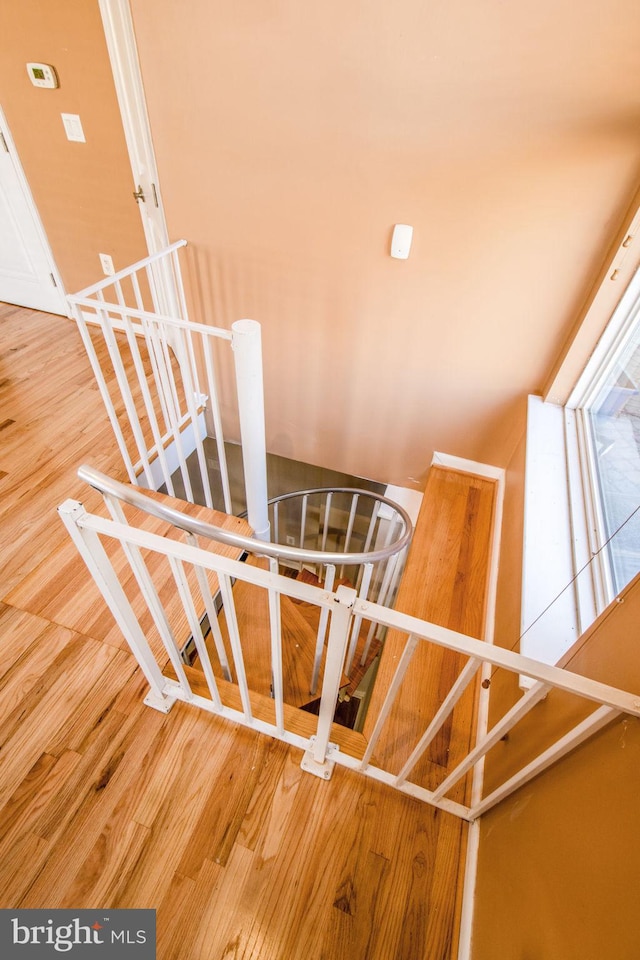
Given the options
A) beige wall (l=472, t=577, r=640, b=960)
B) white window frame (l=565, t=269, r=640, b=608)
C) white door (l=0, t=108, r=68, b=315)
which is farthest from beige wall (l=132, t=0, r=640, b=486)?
→ white door (l=0, t=108, r=68, b=315)

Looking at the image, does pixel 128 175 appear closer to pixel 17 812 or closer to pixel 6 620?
pixel 6 620

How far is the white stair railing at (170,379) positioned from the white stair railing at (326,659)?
2.61ft

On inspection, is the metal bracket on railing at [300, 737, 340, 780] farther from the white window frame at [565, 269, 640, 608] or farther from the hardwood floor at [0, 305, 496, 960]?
the white window frame at [565, 269, 640, 608]

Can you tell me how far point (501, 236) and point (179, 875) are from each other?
226cm

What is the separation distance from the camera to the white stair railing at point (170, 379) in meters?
1.58

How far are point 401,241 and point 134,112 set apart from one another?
1470 mm

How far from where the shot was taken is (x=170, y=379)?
184 cm

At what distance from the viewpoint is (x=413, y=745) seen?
1374 millimetres

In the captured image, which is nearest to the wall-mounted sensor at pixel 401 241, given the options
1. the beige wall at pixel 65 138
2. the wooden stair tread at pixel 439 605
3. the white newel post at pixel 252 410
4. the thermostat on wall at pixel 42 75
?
the white newel post at pixel 252 410

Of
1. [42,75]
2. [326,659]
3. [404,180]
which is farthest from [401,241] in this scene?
[42,75]

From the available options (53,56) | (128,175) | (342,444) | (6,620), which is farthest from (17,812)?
(53,56)

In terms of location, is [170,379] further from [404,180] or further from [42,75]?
[42,75]

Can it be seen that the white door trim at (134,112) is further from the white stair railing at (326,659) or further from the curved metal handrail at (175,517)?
the white stair railing at (326,659)

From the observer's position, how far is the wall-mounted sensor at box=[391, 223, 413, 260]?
1.67m
